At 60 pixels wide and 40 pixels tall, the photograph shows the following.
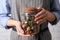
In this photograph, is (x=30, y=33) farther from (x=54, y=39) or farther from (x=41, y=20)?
(x=54, y=39)

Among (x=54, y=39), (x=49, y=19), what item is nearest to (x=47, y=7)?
(x=49, y=19)


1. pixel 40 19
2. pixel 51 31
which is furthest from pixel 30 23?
pixel 51 31

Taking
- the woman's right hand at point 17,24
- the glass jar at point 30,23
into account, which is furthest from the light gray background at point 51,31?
the glass jar at point 30,23

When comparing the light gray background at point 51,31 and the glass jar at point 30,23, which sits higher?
the glass jar at point 30,23

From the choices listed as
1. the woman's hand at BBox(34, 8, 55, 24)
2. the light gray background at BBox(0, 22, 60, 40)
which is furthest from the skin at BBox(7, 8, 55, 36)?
the light gray background at BBox(0, 22, 60, 40)

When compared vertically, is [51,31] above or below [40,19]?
below

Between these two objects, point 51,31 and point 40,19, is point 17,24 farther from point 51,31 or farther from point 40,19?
point 51,31

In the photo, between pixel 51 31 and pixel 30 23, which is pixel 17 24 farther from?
pixel 51 31

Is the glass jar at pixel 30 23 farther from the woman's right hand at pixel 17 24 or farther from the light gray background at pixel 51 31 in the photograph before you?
the light gray background at pixel 51 31

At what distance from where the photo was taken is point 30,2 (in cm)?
78

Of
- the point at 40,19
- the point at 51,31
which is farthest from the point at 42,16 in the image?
the point at 51,31

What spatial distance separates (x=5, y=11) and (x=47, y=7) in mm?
206

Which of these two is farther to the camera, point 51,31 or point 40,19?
point 51,31

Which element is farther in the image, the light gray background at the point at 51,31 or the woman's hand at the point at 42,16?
the light gray background at the point at 51,31
